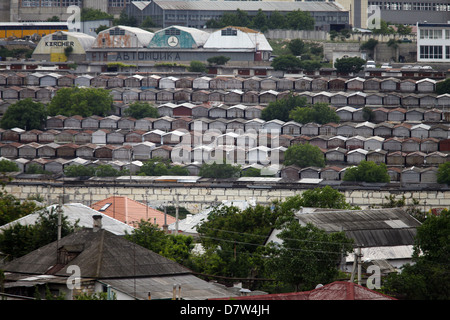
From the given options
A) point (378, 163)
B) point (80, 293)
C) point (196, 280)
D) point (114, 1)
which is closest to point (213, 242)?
point (196, 280)

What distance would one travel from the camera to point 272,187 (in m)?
59.8

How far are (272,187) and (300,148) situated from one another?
919 cm

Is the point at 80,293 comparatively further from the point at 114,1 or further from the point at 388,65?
the point at 114,1

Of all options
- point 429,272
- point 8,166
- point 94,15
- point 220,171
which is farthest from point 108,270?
point 94,15

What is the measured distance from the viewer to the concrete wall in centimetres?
5903

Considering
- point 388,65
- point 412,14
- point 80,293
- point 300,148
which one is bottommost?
point 80,293

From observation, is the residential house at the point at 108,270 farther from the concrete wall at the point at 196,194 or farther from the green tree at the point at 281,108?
the green tree at the point at 281,108

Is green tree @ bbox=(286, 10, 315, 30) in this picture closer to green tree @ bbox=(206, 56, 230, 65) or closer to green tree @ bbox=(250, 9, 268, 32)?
green tree @ bbox=(250, 9, 268, 32)

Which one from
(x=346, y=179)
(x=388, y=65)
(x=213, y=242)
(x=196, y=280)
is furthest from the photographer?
(x=388, y=65)

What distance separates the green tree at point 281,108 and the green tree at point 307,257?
46.5 m

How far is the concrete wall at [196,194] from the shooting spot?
59.0 meters

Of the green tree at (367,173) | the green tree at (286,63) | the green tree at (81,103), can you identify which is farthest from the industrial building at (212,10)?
the green tree at (367,173)

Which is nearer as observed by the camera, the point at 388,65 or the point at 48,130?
the point at 48,130

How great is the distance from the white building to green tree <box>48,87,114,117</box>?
32.5 meters
